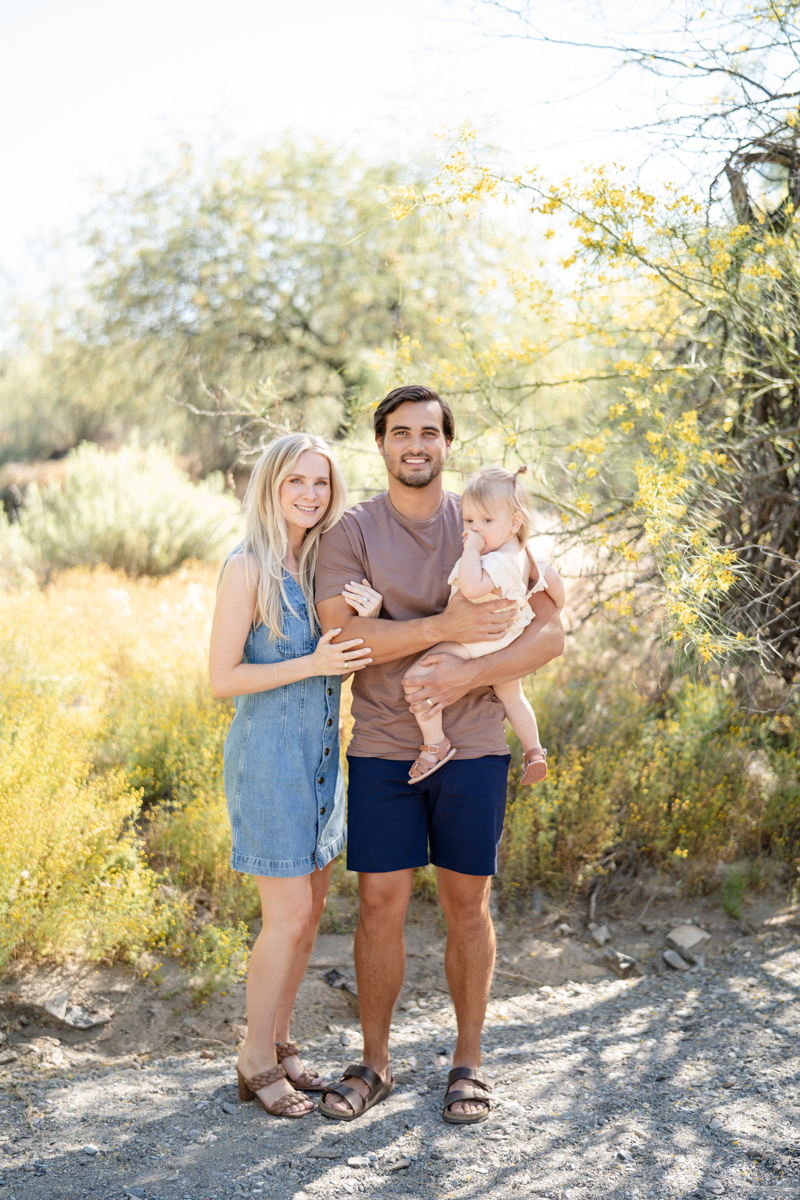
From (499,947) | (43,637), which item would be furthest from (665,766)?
(43,637)

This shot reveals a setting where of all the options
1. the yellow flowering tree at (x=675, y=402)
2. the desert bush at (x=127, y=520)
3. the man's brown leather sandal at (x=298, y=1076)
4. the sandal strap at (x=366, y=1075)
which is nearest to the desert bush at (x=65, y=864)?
the man's brown leather sandal at (x=298, y=1076)

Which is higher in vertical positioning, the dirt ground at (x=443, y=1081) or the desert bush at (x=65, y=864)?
the desert bush at (x=65, y=864)

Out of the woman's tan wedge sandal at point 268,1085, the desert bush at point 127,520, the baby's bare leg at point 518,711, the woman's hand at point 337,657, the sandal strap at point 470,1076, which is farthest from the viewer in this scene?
the desert bush at point 127,520

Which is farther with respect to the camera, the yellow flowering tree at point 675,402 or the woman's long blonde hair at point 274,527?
the yellow flowering tree at point 675,402

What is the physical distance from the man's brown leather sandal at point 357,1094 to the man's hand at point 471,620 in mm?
1364

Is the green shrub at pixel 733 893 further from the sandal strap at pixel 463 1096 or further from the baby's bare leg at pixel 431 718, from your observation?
the baby's bare leg at pixel 431 718

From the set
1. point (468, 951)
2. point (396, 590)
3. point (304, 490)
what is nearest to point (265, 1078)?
point (468, 951)

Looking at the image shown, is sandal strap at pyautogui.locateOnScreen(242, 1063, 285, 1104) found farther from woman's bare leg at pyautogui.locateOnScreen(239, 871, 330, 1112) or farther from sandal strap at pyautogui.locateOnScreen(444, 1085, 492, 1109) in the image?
sandal strap at pyautogui.locateOnScreen(444, 1085, 492, 1109)

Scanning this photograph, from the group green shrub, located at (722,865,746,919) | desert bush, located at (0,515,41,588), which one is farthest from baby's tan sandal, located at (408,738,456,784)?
desert bush, located at (0,515,41,588)

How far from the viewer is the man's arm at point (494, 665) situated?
8.65 feet

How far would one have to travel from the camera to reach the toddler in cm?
→ 265

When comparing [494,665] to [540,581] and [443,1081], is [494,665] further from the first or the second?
[443,1081]

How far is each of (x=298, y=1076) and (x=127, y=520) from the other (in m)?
6.31

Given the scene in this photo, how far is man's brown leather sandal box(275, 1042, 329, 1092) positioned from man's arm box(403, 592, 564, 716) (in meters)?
1.17
